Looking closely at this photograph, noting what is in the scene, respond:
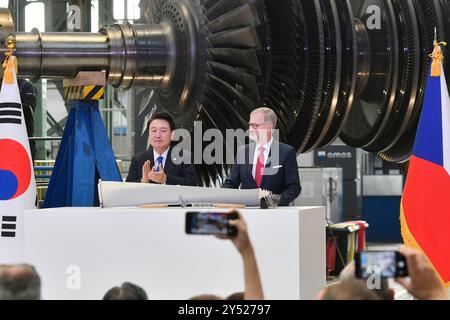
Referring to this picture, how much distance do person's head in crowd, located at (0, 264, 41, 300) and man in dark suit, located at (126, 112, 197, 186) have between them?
7.30ft

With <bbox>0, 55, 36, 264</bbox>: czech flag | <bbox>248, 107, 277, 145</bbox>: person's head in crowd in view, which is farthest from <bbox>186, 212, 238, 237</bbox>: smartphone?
<bbox>0, 55, 36, 264</bbox>: czech flag

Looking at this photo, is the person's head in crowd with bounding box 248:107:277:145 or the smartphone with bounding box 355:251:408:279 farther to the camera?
the person's head in crowd with bounding box 248:107:277:145

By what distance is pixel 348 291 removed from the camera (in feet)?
4.75

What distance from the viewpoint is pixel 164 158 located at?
3922mm

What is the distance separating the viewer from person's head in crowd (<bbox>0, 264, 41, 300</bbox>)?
154 cm

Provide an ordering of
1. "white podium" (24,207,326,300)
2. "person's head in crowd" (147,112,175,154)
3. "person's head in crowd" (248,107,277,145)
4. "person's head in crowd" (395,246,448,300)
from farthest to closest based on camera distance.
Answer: "person's head in crowd" (147,112,175,154)
"person's head in crowd" (248,107,277,145)
"white podium" (24,207,326,300)
"person's head in crowd" (395,246,448,300)

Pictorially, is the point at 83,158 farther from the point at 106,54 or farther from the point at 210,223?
the point at 210,223

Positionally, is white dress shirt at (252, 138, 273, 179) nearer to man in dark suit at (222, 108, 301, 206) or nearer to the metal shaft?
man in dark suit at (222, 108, 301, 206)

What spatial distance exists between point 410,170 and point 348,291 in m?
2.05

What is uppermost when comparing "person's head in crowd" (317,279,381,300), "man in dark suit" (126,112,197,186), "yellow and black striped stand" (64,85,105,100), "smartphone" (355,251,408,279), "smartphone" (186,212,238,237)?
"yellow and black striped stand" (64,85,105,100)

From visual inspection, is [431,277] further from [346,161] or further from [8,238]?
[346,161]

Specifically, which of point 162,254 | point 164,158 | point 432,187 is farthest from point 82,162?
point 432,187

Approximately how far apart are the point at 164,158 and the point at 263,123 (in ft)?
2.25
